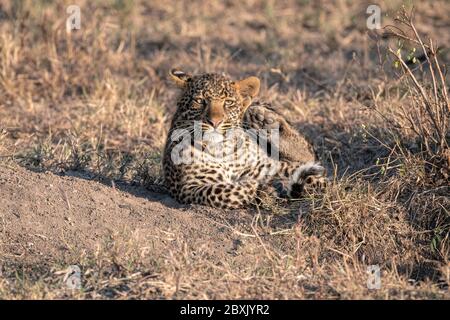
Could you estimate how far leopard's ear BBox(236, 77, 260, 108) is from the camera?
862 cm

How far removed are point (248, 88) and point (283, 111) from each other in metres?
2.19

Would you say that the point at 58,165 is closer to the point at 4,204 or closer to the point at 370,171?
the point at 4,204

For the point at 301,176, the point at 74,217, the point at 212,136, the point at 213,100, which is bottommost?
the point at 74,217

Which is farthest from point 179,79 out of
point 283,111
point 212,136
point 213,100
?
point 283,111

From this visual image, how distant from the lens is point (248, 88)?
342 inches

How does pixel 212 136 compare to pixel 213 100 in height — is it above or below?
below

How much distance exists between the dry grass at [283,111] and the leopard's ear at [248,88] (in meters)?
1.02

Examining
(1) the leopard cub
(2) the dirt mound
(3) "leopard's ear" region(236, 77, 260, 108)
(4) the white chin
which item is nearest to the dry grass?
(2) the dirt mound

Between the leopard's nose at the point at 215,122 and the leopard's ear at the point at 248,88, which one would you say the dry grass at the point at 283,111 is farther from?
the leopard's ear at the point at 248,88

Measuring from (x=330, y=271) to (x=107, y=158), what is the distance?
3176mm

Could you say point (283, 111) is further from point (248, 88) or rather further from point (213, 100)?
point (213, 100)

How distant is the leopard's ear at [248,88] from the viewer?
339 inches

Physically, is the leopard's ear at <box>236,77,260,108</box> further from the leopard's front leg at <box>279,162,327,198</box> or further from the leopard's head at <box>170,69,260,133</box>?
the leopard's front leg at <box>279,162,327,198</box>

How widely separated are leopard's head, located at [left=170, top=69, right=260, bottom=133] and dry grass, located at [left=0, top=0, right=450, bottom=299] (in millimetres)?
787
